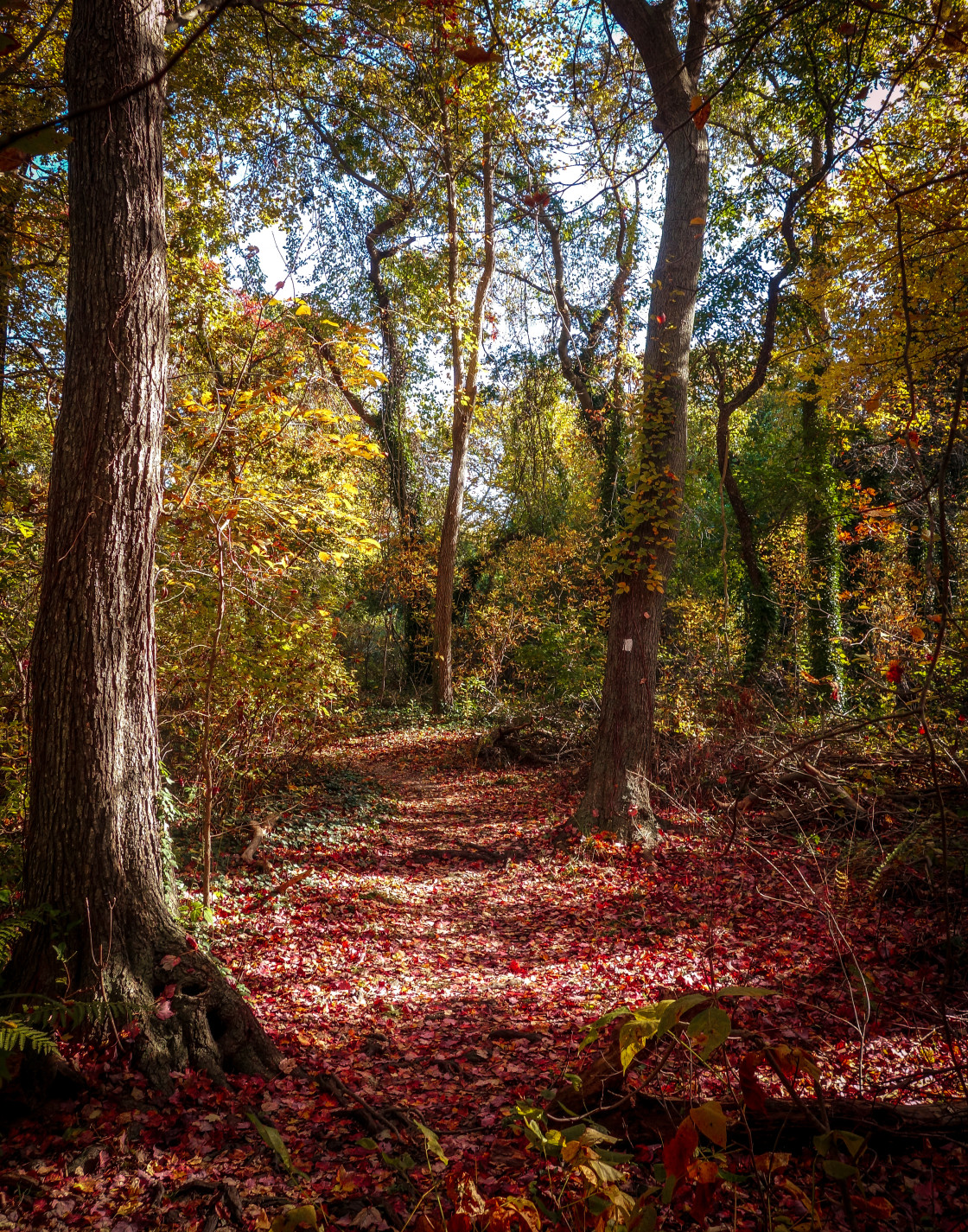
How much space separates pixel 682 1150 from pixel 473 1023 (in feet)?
8.86

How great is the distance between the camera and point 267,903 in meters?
5.41

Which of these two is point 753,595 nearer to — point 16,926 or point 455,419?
point 455,419

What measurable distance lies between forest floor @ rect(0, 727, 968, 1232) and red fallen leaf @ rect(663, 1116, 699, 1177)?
0.17m

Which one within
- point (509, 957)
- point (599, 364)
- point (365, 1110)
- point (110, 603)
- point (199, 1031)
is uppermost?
point (599, 364)

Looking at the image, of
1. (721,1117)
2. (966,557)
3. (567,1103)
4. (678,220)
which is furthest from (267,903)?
(966,557)

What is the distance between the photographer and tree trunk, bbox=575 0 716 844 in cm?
680

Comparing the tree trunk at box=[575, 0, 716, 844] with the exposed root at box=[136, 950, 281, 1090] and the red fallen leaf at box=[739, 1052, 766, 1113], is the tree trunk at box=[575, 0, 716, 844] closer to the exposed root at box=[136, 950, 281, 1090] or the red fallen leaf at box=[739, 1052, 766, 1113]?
the exposed root at box=[136, 950, 281, 1090]

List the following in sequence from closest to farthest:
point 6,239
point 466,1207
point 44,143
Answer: point 44,143 → point 466,1207 → point 6,239

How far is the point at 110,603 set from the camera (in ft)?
10.6

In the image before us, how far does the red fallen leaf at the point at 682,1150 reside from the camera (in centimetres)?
150

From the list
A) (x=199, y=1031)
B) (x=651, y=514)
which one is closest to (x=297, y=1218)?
(x=199, y=1031)

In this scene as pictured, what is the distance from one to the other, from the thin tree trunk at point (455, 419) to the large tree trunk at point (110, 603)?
32.1ft

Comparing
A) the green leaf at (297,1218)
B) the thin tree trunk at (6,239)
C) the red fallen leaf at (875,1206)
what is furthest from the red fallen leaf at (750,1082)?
the thin tree trunk at (6,239)

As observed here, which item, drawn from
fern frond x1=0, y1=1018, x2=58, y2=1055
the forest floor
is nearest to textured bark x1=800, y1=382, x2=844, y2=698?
the forest floor
